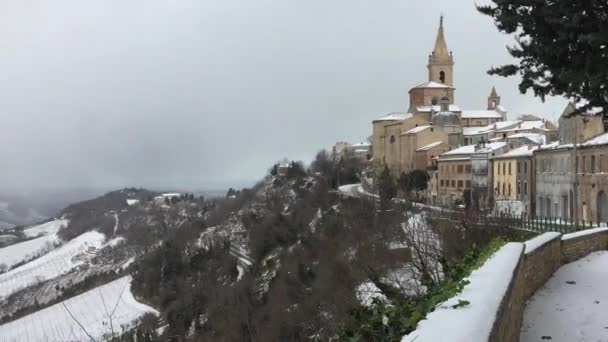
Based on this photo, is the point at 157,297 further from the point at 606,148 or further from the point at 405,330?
the point at 405,330

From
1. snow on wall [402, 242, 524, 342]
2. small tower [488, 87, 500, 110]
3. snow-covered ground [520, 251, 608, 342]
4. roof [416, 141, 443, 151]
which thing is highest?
small tower [488, 87, 500, 110]

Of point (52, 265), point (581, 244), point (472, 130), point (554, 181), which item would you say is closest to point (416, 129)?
point (472, 130)

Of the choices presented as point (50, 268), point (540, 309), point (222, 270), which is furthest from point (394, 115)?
point (50, 268)

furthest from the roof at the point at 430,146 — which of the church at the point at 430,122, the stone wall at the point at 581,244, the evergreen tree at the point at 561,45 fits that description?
the evergreen tree at the point at 561,45

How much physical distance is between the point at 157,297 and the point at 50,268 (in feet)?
284

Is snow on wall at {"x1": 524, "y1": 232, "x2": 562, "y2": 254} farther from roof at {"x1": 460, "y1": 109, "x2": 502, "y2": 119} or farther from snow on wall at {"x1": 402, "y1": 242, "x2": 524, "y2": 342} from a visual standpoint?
roof at {"x1": 460, "y1": 109, "x2": 502, "y2": 119}

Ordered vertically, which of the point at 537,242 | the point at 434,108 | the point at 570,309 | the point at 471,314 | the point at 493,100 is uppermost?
the point at 493,100

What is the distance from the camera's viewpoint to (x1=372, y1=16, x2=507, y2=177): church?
6091 cm

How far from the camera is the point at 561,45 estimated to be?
7566mm

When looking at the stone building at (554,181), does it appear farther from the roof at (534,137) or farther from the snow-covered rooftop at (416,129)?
the snow-covered rooftop at (416,129)

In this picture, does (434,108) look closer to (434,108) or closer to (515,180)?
(434,108)

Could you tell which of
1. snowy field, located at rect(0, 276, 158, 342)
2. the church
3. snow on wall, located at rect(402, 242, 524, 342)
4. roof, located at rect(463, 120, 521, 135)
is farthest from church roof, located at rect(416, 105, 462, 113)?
snow on wall, located at rect(402, 242, 524, 342)

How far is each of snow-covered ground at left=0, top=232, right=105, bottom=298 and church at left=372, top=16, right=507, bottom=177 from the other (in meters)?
105

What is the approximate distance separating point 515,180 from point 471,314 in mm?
40829
